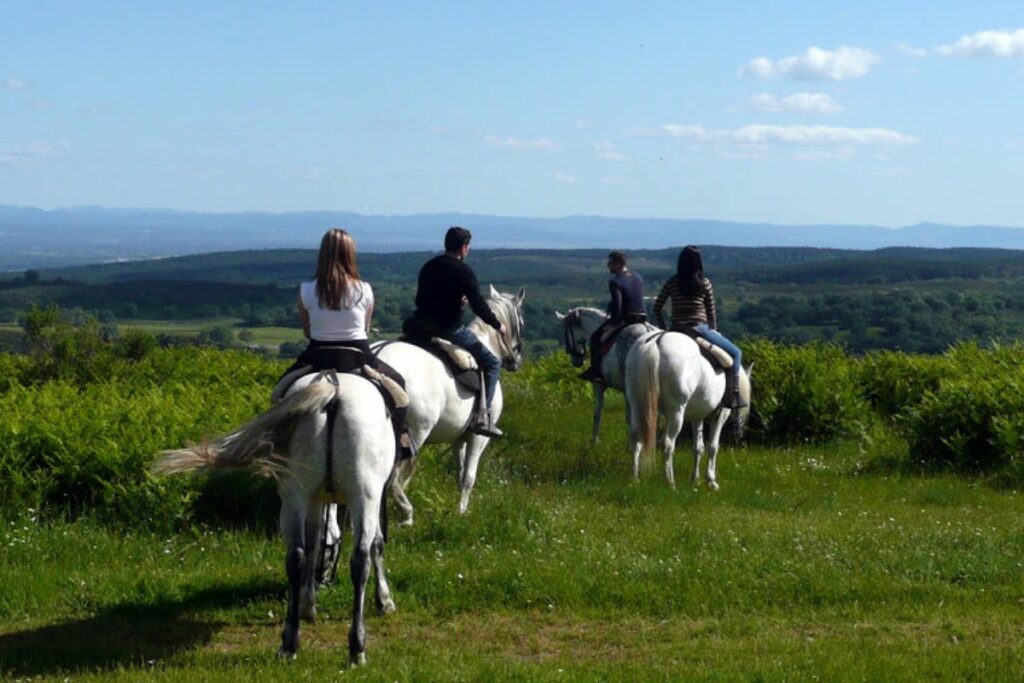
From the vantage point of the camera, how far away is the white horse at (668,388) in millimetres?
14648

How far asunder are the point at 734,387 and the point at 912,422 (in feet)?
9.89

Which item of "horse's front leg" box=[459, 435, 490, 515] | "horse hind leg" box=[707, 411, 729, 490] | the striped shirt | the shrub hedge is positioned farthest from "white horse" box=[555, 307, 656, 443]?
"horse's front leg" box=[459, 435, 490, 515]

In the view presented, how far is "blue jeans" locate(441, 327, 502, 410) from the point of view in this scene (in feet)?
36.8

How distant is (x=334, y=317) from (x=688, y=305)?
765cm

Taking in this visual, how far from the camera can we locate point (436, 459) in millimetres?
14070

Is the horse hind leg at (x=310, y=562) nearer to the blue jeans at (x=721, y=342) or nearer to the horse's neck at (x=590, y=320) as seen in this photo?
the blue jeans at (x=721, y=342)

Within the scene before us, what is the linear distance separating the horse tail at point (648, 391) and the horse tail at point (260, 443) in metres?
7.21

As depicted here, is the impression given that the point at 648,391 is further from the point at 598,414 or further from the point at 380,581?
the point at 380,581

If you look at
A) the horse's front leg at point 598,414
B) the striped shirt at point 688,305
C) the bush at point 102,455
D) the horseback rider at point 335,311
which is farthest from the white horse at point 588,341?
the horseback rider at point 335,311

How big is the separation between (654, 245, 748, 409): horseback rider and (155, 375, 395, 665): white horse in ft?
25.3

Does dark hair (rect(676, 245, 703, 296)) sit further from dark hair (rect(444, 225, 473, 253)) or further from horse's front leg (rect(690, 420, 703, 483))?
dark hair (rect(444, 225, 473, 253))

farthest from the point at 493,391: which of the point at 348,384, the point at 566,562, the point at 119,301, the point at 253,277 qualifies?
the point at 253,277

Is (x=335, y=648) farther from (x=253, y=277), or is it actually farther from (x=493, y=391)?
(x=253, y=277)

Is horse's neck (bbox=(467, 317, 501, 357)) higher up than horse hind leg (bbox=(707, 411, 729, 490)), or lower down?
higher up
